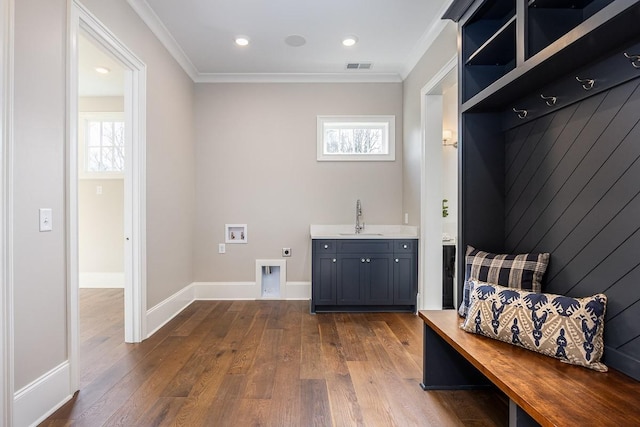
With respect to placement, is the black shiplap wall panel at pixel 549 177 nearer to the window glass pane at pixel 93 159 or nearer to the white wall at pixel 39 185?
the white wall at pixel 39 185

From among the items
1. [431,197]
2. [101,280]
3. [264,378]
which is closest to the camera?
[264,378]

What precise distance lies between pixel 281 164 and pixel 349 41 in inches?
63.2

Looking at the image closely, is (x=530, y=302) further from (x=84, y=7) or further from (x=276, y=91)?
(x=276, y=91)

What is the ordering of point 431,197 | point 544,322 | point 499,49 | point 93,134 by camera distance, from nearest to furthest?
1. point 544,322
2. point 499,49
3. point 431,197
4. point 93,134

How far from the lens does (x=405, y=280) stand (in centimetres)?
376

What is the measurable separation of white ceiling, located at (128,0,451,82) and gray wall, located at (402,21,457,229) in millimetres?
125

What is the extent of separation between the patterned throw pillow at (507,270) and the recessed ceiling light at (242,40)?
2.84m

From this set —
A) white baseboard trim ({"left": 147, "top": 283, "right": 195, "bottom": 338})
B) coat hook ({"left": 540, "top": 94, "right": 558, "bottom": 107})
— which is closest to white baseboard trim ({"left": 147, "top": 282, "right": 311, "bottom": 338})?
white baseboard trim ({"left": 147, "top": 283, "right": 195, "bottom": 338})

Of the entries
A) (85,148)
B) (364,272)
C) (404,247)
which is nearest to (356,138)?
(404,247)

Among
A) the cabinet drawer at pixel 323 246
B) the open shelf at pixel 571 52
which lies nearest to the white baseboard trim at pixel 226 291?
the cabinet drawer at pixel 323 246

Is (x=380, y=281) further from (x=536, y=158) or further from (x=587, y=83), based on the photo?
(x=587, y=83)

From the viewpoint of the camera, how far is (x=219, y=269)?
434cm

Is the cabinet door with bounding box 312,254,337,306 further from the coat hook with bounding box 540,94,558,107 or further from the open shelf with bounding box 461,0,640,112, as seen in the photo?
the coat hook with bounding box 540,94,558,107

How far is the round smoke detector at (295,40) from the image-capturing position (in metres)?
3.34
